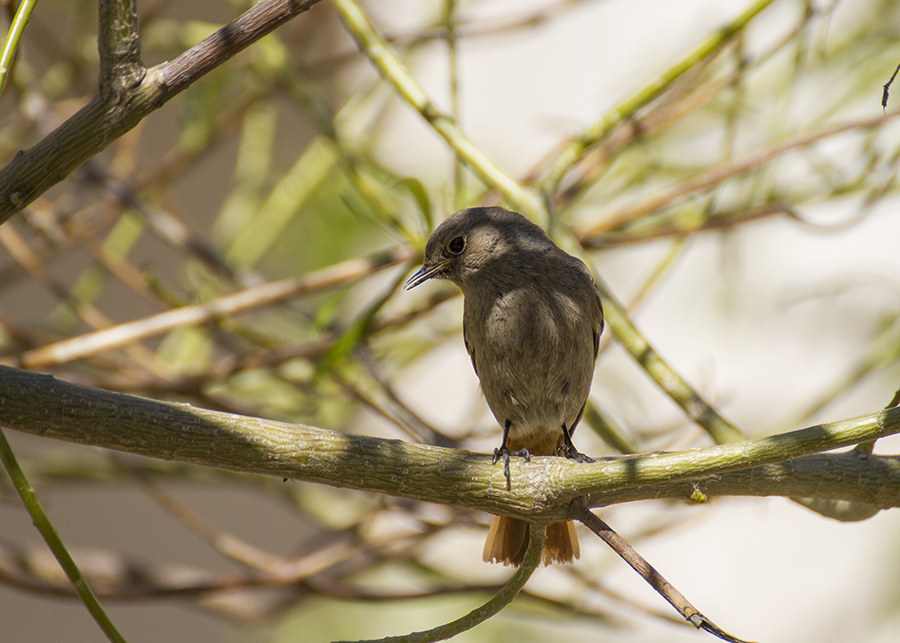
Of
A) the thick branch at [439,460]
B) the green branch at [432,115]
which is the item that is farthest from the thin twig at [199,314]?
the thick branch at [439,460]

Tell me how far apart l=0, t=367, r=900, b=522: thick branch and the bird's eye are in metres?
1.03

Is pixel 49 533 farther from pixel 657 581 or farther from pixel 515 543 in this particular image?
pixel 515 543

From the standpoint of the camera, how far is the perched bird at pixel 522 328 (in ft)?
7.24

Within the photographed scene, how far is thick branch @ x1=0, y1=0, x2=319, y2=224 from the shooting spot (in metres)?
1.22

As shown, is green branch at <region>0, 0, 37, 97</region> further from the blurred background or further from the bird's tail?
the bird's tail

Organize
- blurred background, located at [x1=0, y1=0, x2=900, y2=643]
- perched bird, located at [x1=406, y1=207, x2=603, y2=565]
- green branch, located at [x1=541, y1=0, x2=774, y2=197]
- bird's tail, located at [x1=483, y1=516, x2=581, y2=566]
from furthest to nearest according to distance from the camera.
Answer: blurred background, located at [x1=0, y1=0, x2=900, y2=643] < perched bird, located at [x1=406, y1=207, x2=603, y2=565] < bird's tail, located at [x1=483, y1=516, x2=581, y2=566] < green branch, located at [x1=541, y1=0, x2=774, y2=197]

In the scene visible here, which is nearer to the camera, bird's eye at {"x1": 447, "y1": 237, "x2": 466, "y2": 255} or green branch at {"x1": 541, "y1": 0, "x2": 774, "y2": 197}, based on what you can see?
green branch at {"x1": 541, "y1": 0, "x2": 774, "y2": 197}

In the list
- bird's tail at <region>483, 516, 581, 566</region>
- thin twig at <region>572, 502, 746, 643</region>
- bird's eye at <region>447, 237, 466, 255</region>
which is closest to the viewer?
thin twig at <region>572, 502, 746, 643</region>

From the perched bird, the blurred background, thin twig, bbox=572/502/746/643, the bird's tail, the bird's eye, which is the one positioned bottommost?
thin twig, bbox=572/502/746/643

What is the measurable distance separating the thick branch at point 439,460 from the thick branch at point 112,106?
1.05 feet

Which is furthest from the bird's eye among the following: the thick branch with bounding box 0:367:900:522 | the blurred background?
the thick branch with bounding box 0:367:900:522

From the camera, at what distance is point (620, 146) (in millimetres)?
2773

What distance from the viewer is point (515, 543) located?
2102mm

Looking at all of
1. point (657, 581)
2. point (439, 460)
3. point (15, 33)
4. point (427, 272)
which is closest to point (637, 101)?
point (427, 272)
